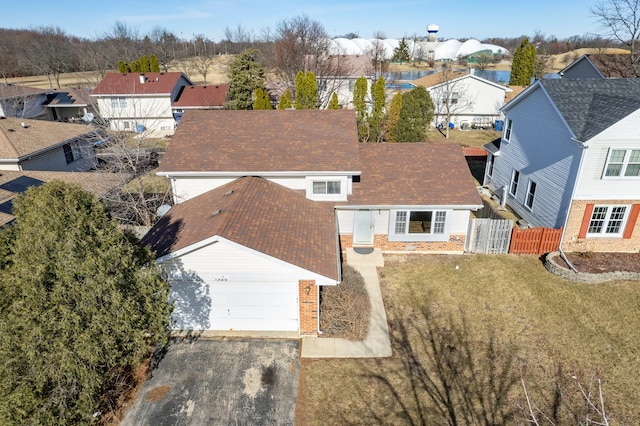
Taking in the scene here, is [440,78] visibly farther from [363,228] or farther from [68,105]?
[68,105]

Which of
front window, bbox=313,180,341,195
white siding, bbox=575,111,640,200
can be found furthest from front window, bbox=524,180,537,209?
front window, bbox=313,180,341,195

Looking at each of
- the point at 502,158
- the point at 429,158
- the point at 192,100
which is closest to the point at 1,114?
the point at 192,100

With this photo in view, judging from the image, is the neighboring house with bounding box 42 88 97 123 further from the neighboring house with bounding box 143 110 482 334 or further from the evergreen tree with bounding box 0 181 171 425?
the evergreen tree with bounding box 0 181 171 425

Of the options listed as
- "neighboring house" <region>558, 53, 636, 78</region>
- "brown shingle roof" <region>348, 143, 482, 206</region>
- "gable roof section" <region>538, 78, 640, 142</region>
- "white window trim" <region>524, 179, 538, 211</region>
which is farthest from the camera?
"neighboring house" <region>558, 53, 636, 78</region>

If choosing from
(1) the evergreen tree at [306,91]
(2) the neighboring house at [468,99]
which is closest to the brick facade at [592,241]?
(1) the evergreen tree at [306,91]

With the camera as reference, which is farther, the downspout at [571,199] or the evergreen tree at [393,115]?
the evergreen tree at [393,115]

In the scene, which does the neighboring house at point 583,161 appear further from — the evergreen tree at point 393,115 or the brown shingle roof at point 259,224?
the evergreen tree at point 393,115
